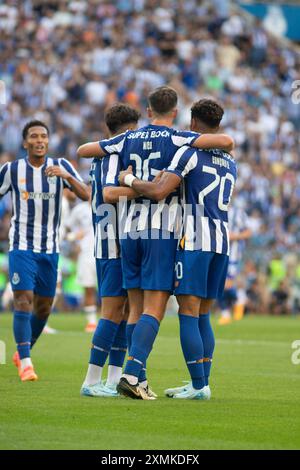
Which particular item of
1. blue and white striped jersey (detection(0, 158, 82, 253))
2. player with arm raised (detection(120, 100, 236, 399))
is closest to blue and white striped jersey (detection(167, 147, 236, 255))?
player with arm raised (detection(120, 100, 236, 399))

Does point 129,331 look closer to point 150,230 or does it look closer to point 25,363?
point 150,230

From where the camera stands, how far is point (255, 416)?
8.52 metres

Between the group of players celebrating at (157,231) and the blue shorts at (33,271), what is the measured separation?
5.10ft

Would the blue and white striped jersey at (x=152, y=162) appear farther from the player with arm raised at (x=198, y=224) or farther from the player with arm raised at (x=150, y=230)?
the player with arm raised at (x=198, y=224)

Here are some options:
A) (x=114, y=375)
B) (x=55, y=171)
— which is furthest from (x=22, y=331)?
(x=55, y=171)

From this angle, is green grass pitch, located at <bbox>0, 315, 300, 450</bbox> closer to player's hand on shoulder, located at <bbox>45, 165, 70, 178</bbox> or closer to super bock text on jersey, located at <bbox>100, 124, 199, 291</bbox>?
super bock text on jersey, located at <bbox>100, 124, 199, 291</bbox>

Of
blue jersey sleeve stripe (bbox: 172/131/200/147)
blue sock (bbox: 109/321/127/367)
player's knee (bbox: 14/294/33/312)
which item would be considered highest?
blue jersey sleeve stripe (bbox: 172/131/200/147)

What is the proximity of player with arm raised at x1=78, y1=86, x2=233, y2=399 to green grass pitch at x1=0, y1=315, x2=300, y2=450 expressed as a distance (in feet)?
1.97

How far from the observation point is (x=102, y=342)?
31.5 ft

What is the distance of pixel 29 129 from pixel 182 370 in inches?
116

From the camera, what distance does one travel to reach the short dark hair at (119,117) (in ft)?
32.3

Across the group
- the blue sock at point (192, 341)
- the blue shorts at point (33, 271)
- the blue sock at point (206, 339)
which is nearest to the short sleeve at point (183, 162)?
the blue sock at point (192, 341)

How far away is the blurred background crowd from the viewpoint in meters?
27.4

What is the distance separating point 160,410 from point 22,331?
2.86 m
